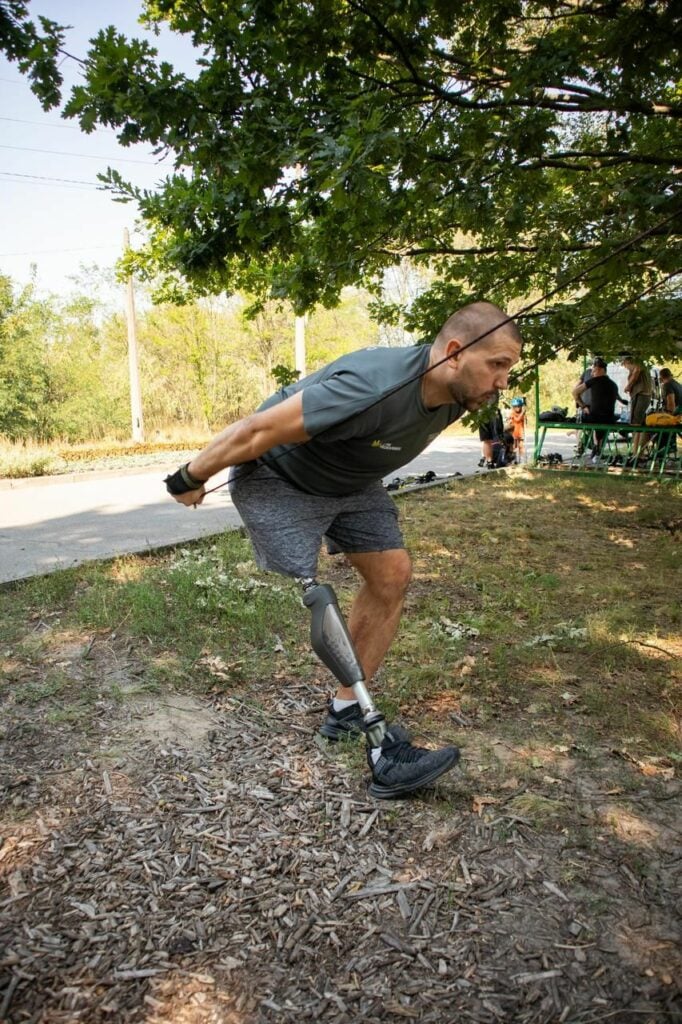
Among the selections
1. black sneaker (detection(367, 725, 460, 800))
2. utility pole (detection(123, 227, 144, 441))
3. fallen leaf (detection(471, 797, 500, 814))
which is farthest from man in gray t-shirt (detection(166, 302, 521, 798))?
utility pole (detection(123, 227, 144, 441))

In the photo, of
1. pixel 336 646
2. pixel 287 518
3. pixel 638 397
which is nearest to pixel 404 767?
pixel 336 646

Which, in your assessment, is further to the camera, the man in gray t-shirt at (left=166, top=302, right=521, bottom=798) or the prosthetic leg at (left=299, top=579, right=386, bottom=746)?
the prosthetic leg at (left=299, top=579, right=386, bottom=746)

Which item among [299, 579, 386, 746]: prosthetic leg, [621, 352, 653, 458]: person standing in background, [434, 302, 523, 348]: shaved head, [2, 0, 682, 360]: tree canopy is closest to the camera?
[434, 302, 523, 348]: shaved head

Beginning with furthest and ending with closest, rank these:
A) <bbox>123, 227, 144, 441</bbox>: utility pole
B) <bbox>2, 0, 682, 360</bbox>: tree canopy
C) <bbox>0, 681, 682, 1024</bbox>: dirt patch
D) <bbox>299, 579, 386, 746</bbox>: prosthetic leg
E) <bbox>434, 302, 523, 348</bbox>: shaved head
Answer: <bbox>123, 227, 144, 441</bbox>: utility pole, <bbox>2, 0, 682, 360</bbox>: tree canopy, <bbox>299, 579, 386, 746</bbox>: prosthetic leg, <bbox>434, 302, 523, 348</bbox>: shaved head, <bbox>0, 681, 682, 1024</bbox>: dirt patch

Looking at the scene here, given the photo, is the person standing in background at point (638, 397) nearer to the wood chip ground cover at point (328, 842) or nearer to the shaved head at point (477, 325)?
the wood chip ground cover at point (328, 842)

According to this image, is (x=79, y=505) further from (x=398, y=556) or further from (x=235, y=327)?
(x=235, y=327)

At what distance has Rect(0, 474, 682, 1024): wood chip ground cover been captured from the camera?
5.64 ft

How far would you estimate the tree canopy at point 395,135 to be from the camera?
3.43 meters

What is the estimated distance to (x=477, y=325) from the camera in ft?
7.72

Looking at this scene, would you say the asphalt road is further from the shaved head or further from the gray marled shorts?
the shaved head

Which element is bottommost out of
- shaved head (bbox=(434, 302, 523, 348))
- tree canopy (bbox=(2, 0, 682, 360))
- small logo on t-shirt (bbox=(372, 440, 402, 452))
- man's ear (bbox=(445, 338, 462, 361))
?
small logo on t-shirt (bbox=(372, 440, 402, 452))

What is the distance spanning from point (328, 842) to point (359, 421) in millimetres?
1368

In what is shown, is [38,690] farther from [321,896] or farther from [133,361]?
[133,361]

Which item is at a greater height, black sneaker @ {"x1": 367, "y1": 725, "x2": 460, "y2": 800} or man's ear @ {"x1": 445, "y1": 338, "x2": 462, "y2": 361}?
man's ear @ {"x1": 445, "y1": 338, "x2": 462, "y2": 361}
